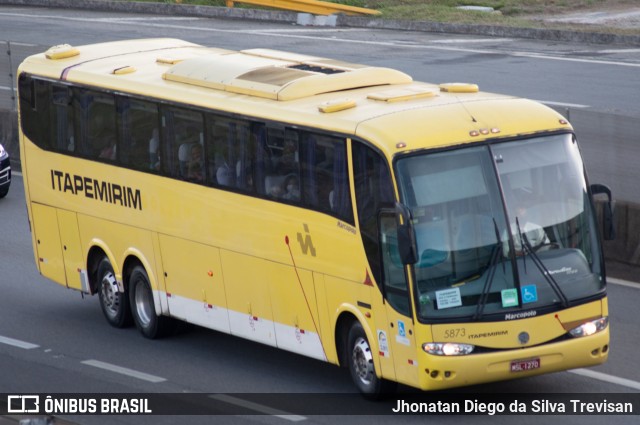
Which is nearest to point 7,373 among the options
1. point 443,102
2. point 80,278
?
point 80,278

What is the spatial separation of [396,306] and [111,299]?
5.34 m

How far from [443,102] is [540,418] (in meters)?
2.85

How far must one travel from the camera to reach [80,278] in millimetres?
16641

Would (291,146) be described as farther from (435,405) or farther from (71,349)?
(71,349)

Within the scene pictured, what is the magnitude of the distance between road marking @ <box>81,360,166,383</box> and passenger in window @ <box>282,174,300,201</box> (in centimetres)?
222

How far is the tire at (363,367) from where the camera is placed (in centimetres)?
1234

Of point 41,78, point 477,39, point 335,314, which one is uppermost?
point 41,78

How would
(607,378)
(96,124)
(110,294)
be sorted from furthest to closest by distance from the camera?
(110,294) → (96,124) → (607,378)

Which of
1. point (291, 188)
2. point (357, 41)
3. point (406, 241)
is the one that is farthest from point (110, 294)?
point (357, 41)

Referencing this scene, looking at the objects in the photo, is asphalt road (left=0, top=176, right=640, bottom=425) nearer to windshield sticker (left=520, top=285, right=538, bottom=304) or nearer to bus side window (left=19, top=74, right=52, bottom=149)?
windshield sticker (left=520, top=285, right=538, bottom=304)

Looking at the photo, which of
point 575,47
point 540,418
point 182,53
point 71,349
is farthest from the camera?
point 575,47

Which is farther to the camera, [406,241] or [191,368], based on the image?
[191,368]

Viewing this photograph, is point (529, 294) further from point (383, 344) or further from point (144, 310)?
point (144, 310)

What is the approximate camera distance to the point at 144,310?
15.8m
